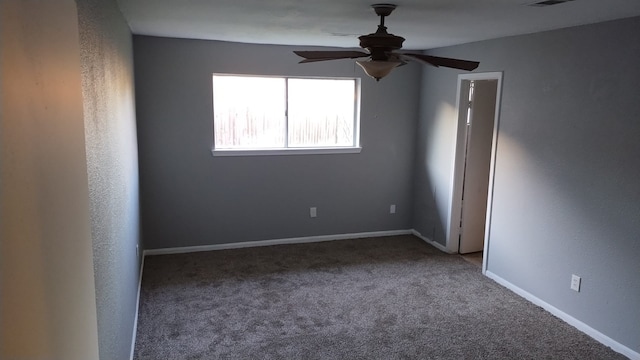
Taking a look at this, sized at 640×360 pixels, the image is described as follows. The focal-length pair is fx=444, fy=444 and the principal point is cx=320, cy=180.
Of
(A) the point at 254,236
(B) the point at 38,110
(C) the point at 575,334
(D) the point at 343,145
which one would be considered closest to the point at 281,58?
(D) the point at 343,145

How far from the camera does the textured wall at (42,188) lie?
0.80 metres

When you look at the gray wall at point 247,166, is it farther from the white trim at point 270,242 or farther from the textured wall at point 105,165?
the textured wall at point 105,165

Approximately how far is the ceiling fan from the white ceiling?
185 millimetres

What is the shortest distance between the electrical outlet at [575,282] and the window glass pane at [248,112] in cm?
320

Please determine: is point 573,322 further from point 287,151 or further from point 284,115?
point 284,115

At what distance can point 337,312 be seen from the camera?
3.62 meters

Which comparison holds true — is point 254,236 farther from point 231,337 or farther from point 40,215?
point 40,215

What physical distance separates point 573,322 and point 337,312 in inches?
73.1

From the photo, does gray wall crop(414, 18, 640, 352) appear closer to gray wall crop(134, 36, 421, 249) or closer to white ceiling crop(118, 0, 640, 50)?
white ceiling crop(118, 0, 640, 50)

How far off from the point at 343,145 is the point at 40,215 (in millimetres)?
4619

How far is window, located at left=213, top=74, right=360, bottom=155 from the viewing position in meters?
4.95

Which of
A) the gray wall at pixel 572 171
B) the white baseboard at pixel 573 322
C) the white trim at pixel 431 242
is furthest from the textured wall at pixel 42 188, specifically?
the white trim at pixel 431 242

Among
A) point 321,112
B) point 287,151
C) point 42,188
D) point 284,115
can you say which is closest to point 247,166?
point 287,151

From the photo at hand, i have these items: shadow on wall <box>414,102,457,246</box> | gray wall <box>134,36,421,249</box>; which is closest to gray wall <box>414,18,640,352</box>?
shadow on wall <box>414,102,457,246</box>
